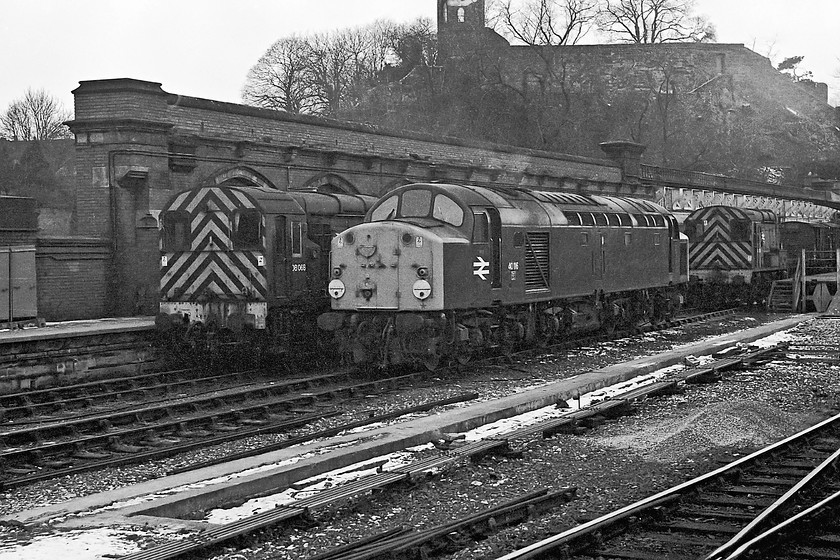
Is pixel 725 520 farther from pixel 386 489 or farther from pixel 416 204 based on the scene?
pixel 416 204

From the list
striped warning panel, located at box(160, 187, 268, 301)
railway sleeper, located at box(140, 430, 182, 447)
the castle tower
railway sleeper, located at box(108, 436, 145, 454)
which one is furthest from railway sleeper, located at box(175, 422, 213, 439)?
the castle tower

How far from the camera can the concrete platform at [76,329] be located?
15469mm

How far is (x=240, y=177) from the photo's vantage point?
72.3ft

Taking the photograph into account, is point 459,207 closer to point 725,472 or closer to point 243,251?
point 243,251

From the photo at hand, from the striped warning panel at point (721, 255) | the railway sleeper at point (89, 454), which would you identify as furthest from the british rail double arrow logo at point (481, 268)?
the striped warning panel at point (721, 255)

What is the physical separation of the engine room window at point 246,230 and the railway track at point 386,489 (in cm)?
685

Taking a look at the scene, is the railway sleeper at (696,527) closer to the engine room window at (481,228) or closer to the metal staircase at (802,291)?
the engine room window at (481,228)

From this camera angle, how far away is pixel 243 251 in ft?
55.2

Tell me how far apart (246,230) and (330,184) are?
25.7 ft

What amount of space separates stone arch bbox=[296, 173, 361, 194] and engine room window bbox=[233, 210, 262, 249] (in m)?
6.64

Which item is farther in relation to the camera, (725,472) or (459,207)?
(459,207)

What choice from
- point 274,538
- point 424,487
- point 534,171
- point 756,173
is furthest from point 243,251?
point 756,173

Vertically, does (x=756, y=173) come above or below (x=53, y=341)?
above

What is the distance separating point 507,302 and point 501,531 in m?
9.55
